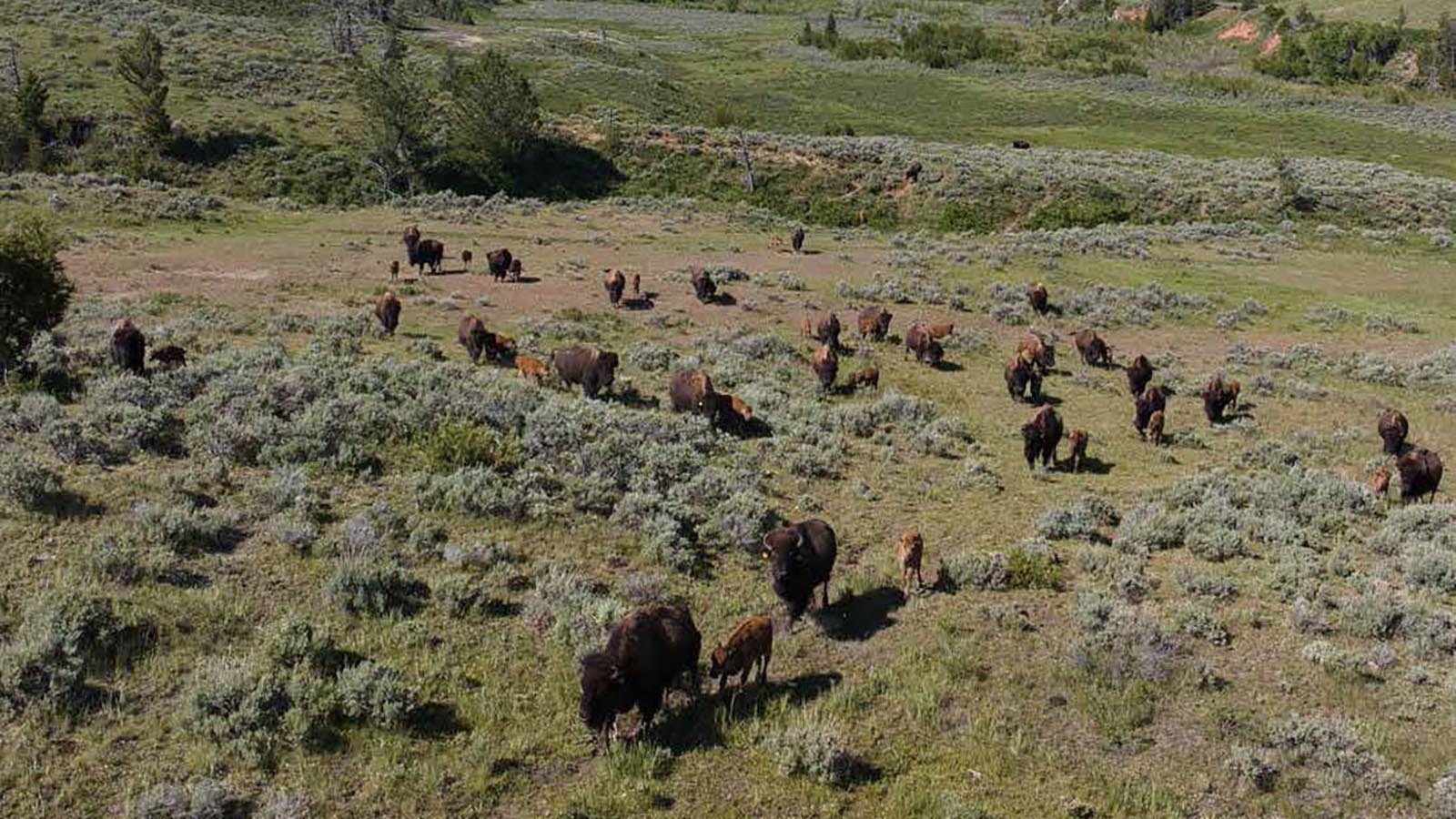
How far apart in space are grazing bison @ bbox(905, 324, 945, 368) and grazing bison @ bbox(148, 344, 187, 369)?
1823cm

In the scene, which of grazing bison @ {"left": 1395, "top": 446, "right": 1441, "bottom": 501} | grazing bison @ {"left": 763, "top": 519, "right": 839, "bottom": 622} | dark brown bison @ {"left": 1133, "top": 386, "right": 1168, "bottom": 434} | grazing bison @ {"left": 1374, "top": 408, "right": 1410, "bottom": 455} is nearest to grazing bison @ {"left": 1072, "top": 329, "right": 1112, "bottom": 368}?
dark brown bison @ {"left": 1133, "top": 386, "right": 1168, "bottom": 434}

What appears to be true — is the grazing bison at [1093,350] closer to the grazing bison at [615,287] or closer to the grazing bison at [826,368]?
the grazing bison at [826,368]

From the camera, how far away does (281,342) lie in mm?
21609

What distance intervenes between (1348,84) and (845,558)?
133 meters

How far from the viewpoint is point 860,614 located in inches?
469

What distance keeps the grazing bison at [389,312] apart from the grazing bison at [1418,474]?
22662 millimetres

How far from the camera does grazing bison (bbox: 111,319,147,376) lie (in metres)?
17.0

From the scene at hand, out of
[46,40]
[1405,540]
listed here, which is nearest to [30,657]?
[1405,540]

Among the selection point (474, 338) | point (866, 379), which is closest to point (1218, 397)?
point (866, 379)

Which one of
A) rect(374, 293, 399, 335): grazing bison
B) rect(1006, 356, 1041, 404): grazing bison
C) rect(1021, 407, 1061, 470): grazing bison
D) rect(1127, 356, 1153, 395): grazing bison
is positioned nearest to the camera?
rect(1021, 407, 1061, 470): grazing bison

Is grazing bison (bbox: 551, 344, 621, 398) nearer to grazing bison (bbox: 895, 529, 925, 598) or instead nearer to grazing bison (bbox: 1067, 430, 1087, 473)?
grazing bison (bbox: 895, 529, 925, 598)

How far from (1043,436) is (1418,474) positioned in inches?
251

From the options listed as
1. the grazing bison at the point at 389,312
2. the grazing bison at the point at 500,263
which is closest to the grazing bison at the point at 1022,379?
the grazing bison at the point at 389,312

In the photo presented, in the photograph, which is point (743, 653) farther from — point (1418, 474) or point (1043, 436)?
point (1418, 474)
